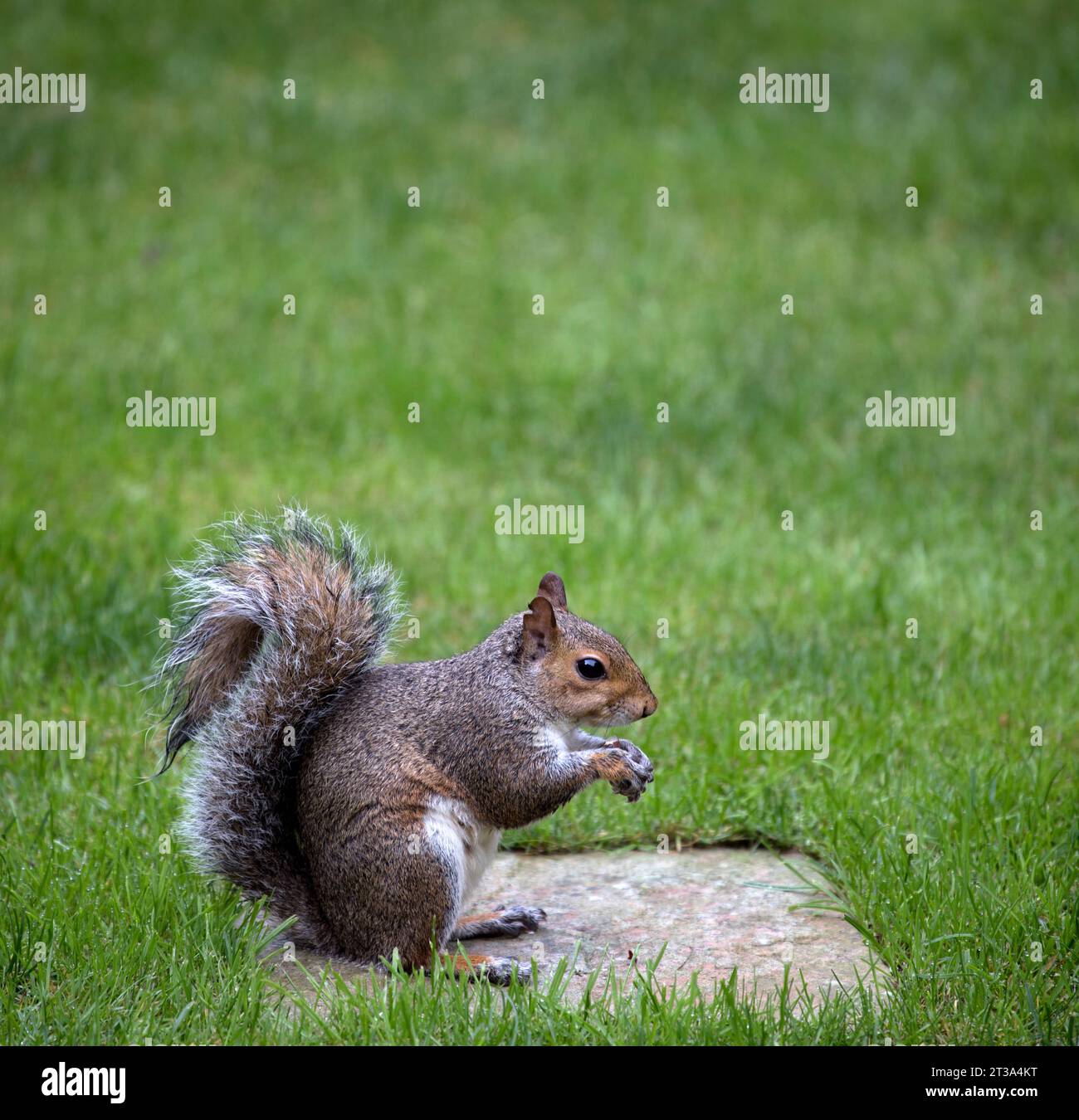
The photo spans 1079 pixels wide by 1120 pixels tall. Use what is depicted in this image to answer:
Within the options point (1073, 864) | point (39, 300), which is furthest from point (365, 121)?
point (1073, 864)

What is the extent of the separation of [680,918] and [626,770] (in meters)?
0.51

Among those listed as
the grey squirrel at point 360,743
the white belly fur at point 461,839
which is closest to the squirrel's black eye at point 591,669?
the grey squirrel at point 360,743

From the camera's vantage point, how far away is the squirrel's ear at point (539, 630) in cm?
307

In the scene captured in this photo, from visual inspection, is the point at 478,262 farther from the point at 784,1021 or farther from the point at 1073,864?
the point at 784,1021

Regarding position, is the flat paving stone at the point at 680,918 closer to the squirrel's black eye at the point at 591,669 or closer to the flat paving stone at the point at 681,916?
the flat paving stone at the point at 681,916

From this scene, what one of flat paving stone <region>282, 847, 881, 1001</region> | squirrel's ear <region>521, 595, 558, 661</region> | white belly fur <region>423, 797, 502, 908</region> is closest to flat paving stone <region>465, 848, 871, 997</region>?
flat paving stone <region>282, 847, 881, 1001</region>

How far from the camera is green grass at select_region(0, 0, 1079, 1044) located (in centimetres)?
318

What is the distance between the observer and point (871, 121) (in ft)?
29.3

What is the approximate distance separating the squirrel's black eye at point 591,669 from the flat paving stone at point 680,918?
57cm

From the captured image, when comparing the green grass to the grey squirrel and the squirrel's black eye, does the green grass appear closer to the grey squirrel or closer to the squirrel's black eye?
the grey squirrel

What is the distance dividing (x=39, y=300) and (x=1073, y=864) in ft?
18.8

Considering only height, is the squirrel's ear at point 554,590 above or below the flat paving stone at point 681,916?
above

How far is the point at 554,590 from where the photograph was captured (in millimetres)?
3250

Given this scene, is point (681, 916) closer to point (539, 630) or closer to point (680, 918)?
point (680, 918)
